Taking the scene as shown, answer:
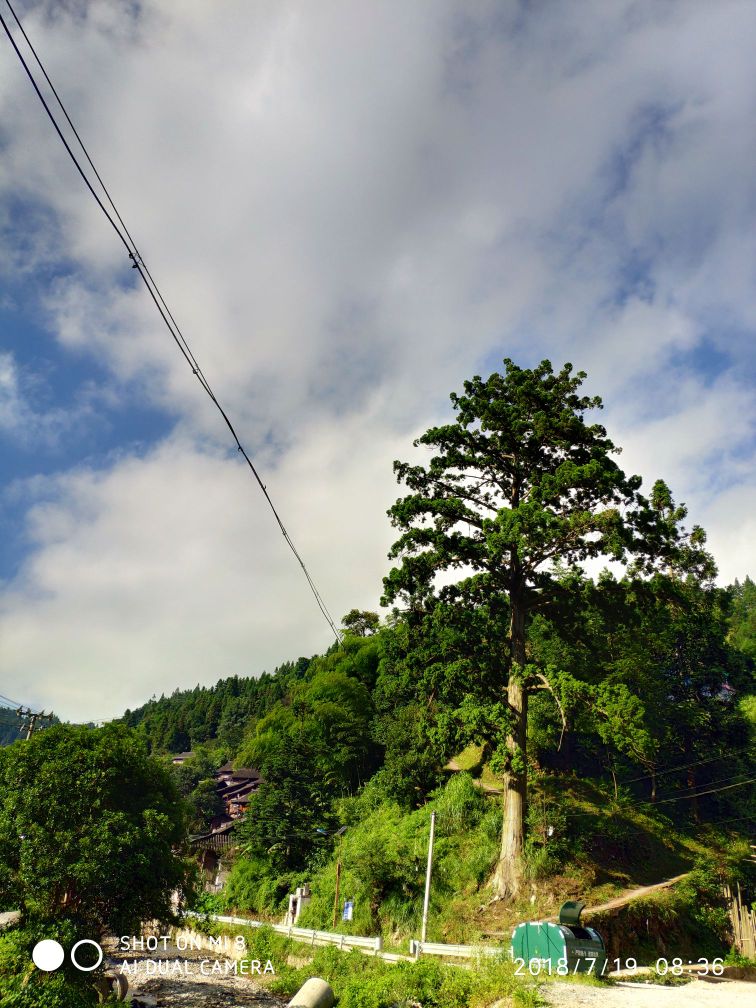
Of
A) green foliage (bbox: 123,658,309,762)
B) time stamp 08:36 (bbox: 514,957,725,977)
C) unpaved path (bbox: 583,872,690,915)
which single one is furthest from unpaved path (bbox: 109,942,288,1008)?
green foliage (bbox: 123,658,309,762)

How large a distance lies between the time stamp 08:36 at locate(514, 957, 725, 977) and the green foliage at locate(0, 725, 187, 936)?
9432mm

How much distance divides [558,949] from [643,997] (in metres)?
2.67

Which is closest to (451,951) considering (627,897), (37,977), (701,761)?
(627,897)

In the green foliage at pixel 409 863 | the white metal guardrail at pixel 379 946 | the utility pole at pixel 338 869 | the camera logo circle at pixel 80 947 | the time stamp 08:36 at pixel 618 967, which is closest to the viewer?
the camera logo circle at pixel 80 947

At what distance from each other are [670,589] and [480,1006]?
42.4ft

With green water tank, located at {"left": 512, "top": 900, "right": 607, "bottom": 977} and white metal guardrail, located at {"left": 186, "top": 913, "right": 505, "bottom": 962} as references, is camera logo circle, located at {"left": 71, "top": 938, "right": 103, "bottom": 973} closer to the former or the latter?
white metal guardrail, located at {"left": 186, "top": 913, "right": 505, "bottom": 962}

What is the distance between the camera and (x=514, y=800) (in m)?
18.8

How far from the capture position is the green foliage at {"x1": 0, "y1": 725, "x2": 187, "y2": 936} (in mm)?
14023

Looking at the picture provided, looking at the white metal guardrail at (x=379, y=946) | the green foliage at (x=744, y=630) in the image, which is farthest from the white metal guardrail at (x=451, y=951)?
the green foliage at (x=744, y=630)

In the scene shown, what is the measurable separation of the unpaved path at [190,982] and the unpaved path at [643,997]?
33.7ft

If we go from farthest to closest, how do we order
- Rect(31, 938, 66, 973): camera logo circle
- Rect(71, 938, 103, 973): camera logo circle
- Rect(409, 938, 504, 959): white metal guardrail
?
Rect(409, 938, 504, 959): white metal guardrail, Rect(71, 938, 103, 973): camera logo circle, Rect(31, 938, 66, 973): camera logo circle

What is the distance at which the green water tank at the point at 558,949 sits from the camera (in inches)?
555

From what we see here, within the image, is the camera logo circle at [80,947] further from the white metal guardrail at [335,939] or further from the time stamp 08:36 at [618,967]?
the time stamp 08:36 at [618,967]

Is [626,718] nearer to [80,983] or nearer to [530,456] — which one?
[530,456]
